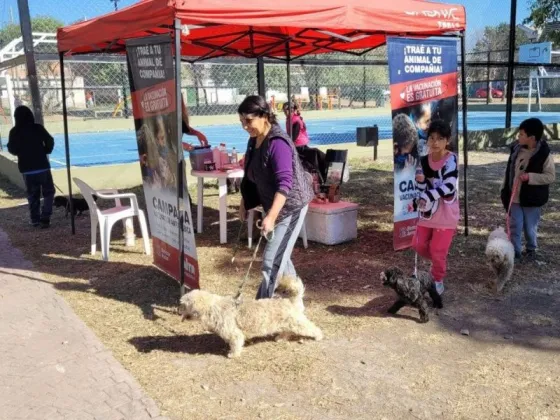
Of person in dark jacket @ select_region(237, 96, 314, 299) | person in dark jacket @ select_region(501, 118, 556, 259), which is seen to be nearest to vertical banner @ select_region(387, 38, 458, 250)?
person in dark jacket @ select_region(501, 118, 556, 259)

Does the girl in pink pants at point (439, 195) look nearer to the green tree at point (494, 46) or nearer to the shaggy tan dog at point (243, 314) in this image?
the shaggy tan dog at point (243, 314)

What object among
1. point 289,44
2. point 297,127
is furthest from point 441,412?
point 297,127

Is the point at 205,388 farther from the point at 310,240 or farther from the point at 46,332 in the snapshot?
the point at 310,240

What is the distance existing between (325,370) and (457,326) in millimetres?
1295

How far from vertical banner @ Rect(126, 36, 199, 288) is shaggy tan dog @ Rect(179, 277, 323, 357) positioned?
2.79 feet

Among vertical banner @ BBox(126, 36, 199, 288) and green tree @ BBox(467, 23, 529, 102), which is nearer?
vertical banner @ BBox(126, 36, 199, 288)

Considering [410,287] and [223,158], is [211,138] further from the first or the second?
[410,287]

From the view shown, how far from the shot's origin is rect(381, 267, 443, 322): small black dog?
4230 millimetres

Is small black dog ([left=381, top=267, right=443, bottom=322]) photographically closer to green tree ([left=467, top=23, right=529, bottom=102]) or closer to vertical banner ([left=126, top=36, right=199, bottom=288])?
vertical banner ([left=126, top=36, right=199, bottom=288])

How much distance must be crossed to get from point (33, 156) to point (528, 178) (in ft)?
21.7

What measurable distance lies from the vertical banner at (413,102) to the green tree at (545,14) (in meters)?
11.1

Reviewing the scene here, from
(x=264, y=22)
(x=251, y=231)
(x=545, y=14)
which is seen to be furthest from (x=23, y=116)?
(x=545, y=14)

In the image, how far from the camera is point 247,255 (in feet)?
21.1

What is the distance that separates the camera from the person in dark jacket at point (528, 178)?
5.21m
